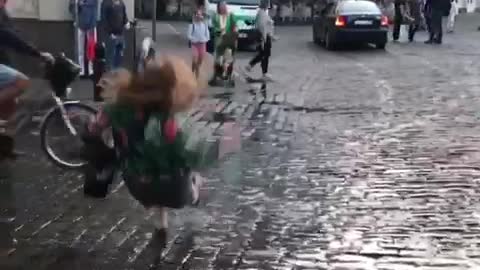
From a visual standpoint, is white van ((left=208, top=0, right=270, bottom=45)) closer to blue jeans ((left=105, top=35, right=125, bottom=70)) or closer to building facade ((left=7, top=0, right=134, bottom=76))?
blue jeans ((left=105, top=35, right=125, bottom=70))

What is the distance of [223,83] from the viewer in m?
17.3

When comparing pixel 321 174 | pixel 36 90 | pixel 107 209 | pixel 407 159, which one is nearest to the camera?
pixel 107 209

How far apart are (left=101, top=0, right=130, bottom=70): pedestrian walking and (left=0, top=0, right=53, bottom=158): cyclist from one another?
23.9ft

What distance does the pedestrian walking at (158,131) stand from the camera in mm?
5969

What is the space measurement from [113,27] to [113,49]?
420 mm

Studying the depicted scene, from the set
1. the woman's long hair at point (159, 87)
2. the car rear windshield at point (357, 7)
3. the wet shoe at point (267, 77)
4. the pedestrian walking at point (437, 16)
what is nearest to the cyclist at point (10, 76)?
the woman's long hair at point (159, 87)

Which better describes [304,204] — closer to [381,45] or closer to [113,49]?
[113,49]

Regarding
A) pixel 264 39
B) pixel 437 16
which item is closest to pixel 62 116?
pixel 264 39

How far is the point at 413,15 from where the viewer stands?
32250mm

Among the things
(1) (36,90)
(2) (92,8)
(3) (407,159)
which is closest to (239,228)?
(3) (407,159)

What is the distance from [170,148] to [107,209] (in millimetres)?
1593

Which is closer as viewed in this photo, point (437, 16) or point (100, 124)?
point (100, 124)

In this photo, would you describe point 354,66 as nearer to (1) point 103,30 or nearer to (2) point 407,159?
(1) point 103,30

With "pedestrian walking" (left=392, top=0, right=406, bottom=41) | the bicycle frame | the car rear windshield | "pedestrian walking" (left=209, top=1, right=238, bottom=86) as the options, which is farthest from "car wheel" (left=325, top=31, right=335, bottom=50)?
the bicycle frame
